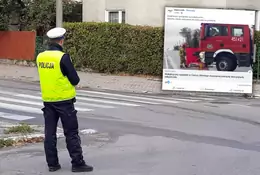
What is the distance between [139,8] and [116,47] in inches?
135

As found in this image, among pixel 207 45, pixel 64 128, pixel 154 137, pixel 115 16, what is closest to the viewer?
pixel 64 128

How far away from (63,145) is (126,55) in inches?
596

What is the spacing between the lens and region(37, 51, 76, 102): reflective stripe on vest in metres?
6.43

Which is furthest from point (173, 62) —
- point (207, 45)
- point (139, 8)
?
point (139, 8)

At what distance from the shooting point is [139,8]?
25906 millimetres

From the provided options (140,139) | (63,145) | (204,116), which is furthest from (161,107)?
(63,145)

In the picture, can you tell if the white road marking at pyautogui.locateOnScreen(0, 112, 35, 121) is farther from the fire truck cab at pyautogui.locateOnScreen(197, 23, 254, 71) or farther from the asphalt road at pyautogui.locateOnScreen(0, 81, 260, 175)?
the fire truck cab at pyautogui.locateOnScreen(197, 23, 254, 71)

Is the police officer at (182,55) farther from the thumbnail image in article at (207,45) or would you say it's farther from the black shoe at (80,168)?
the black shoe at (80,168)

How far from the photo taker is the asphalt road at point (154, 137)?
694 centimetres

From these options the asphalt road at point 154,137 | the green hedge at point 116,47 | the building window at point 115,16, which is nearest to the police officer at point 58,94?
the asphalt road at point 154,137

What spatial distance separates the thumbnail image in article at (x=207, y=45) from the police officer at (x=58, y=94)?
1207 cm

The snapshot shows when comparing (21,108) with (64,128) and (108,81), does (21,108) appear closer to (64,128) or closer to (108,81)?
(64,128)

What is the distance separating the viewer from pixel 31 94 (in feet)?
52.8

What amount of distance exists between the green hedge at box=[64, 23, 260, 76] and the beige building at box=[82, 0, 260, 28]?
2.77 meters
